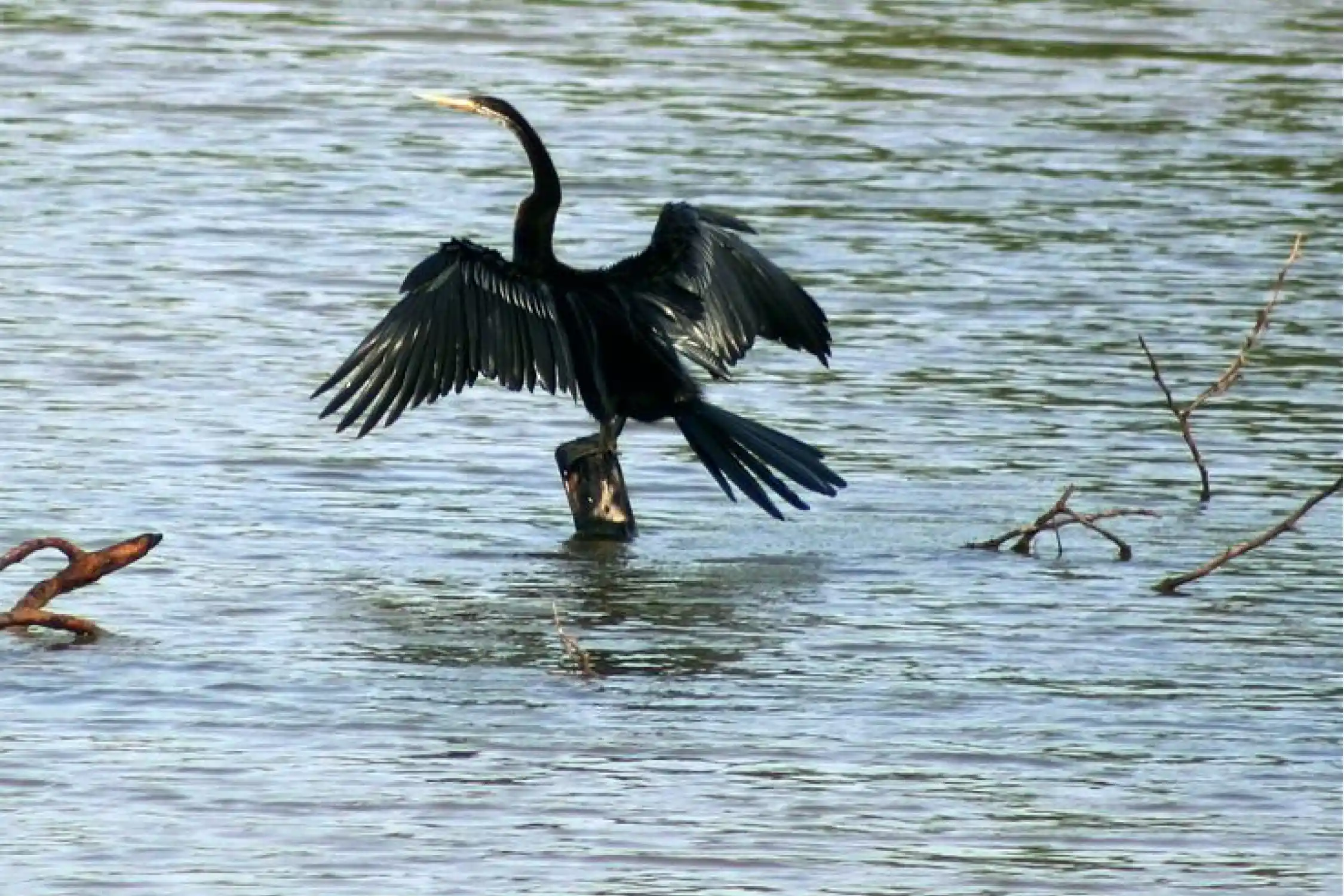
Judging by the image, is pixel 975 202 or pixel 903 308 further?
pixel 975 202

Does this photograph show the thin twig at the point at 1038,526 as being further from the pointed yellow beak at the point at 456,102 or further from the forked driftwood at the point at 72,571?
the forked driftwood at the point at 72,571

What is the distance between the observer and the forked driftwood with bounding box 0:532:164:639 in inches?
280

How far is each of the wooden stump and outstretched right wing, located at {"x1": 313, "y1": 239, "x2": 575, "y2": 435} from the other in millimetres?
354

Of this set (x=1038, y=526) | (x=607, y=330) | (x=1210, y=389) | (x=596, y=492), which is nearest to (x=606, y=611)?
(x=596, y=492)

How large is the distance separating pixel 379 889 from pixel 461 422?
14.7 ft

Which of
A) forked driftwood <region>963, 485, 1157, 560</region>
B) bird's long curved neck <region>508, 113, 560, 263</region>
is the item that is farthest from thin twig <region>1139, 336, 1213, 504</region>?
bird's long curved neck <region>508, 113, 560, 263</region>

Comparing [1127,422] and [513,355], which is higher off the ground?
[513,355]

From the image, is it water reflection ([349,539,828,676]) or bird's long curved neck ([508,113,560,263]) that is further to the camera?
bird's long curved neck ([508,113,560,263])

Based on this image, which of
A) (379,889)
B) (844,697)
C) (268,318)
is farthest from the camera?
(268,318)

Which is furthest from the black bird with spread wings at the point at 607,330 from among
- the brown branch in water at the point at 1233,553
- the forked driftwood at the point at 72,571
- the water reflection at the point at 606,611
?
the brown branch in water at the point at 1233,553

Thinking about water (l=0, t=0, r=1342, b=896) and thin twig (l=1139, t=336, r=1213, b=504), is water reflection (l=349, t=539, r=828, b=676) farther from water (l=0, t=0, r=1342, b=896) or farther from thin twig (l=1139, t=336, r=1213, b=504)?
thin twig (l=1139, t=336, r=1213, b=504)

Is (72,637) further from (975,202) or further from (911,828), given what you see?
(975,202)

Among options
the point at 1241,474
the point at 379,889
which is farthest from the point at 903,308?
the point at 379,889

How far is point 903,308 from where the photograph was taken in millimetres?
11734
